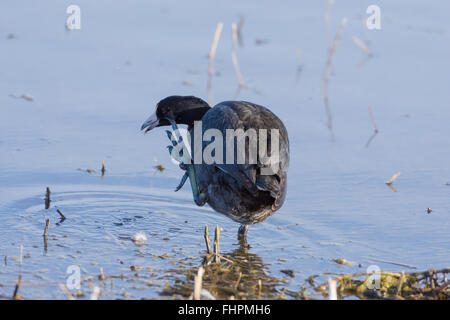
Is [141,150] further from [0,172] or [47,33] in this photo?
[47,33]

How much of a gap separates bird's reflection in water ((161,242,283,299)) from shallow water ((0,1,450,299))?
0.02 m

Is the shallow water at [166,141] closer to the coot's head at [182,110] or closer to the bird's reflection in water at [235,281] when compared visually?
the bird's reflection in water at [235,281]

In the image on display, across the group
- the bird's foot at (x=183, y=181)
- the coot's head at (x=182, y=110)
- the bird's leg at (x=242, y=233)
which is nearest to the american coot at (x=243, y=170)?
the bird's leg at (x=242, y=233)

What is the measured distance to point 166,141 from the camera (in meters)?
7.23

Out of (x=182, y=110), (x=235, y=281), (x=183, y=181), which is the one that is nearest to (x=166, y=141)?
(x=182, y=110)

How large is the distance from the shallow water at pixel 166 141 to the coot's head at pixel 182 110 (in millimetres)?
586

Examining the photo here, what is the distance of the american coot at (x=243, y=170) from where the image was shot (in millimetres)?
4738

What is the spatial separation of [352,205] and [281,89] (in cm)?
264

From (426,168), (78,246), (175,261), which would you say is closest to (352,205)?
(426,168)

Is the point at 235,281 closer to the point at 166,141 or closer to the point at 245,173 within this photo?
the point at 245,173

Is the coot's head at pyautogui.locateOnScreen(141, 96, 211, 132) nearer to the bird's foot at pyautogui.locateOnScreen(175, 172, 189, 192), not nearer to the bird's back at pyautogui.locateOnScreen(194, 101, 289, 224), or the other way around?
the bird's foot at pyautogui.locateOnScreen(175, 172, 189, 192)

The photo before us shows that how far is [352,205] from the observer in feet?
19.7

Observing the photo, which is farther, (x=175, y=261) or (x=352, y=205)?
(x=352, y=205)
